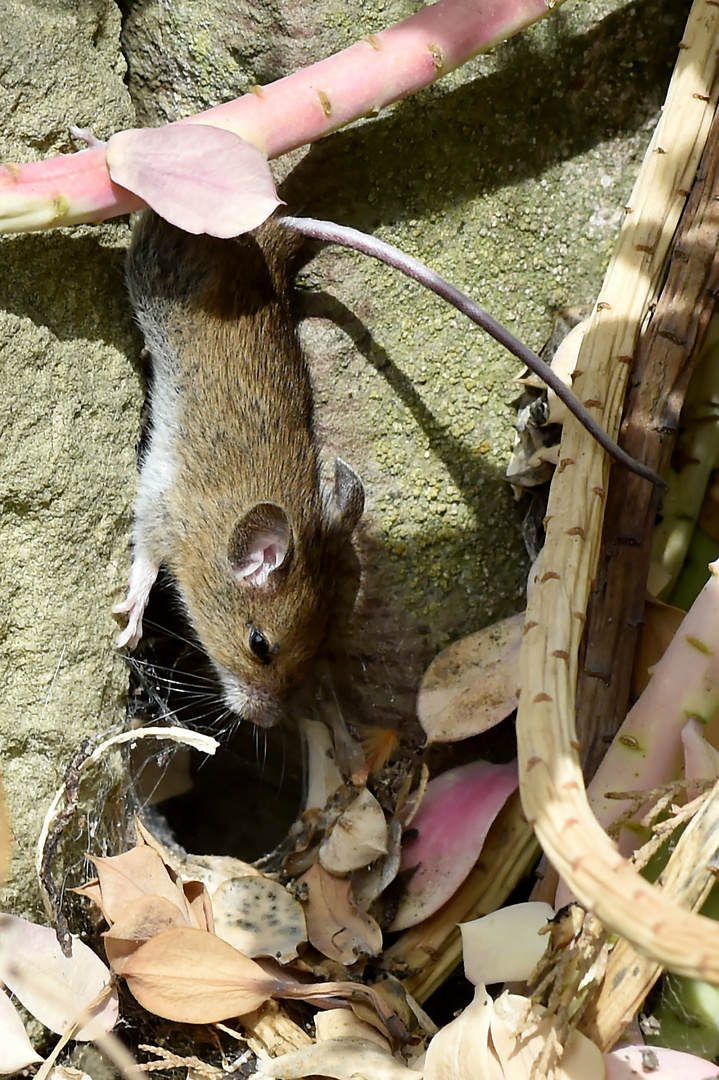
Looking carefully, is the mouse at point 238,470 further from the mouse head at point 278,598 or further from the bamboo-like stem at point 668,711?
the bamboo-like stem at point 668,711

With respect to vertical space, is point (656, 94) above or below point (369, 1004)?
above

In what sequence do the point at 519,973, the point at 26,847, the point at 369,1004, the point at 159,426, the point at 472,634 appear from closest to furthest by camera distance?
the point at 519,973, the point at 369,1004, the point at 26,847, the point at 472,634, the point at 159,426

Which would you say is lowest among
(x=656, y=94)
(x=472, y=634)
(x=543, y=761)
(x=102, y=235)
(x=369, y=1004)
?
(x=369, y=1004)

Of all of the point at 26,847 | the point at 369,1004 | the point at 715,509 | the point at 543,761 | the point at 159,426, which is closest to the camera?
the point at 543,761

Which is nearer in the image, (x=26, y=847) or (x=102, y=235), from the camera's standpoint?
(x=26, y=847)

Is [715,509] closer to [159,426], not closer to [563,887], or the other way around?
[563,887]

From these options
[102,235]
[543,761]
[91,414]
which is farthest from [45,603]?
[543,761]

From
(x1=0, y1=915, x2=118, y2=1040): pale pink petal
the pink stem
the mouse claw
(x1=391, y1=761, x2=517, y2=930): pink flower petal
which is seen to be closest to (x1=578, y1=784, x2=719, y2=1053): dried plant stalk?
(x1=391, y1=761, x2=517, y2=930): pink flower petal

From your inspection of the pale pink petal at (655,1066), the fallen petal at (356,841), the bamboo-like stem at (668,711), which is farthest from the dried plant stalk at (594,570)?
the fallen petal at (356,841)

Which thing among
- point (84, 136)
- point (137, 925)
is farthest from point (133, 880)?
point (84, 136)
